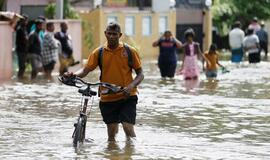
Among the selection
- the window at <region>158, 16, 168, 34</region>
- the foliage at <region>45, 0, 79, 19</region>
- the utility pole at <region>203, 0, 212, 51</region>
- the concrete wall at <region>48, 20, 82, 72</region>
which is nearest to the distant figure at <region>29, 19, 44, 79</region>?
the concrete wall at <region>48, 20, 82, 72</region>

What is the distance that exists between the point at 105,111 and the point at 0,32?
531 inches

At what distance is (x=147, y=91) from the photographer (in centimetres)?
2044

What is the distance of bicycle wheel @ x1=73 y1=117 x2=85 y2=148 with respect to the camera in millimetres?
11053

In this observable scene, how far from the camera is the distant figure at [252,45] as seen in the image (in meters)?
31.0

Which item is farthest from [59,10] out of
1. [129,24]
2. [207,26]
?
[207,26]

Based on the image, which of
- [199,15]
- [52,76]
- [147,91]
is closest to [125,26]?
[199,15]

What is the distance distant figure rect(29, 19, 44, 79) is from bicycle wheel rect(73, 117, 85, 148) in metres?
12.8

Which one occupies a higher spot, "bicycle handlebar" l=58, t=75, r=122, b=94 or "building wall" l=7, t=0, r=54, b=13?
"building wall" l=7, t=0, r=54, b=13

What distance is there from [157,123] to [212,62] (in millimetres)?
10160

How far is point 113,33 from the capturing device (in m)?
11.1

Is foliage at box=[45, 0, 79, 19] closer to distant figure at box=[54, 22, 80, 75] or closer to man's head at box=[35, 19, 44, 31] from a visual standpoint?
distant figure at box=[54, 22, 80, 75]

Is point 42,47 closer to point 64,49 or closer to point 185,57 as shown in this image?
point 64,49

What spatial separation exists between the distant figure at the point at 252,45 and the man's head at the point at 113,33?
66.2ft

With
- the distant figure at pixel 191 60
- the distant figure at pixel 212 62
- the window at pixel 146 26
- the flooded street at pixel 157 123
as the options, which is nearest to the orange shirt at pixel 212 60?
the distant figure at pixel 212 62
